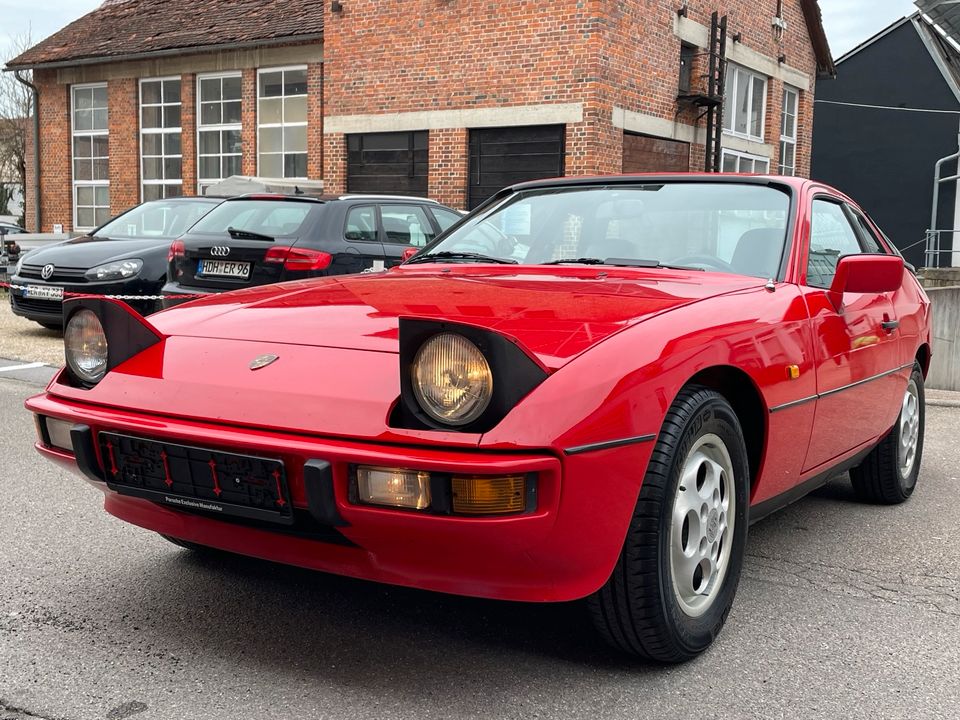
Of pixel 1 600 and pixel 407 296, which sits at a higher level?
pixel 407 296

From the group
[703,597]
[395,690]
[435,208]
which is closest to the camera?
[395,690]

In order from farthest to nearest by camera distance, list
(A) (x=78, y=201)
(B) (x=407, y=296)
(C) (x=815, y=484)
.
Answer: (A) (x=78, y=201) → (C) (x=815, y=484) → (B) (x=407, y=296)

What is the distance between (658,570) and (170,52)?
21466 millimetres

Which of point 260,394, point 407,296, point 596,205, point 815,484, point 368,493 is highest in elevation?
point 596,205

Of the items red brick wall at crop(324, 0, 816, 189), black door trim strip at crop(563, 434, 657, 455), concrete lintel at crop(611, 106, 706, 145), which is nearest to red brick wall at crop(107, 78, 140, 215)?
red brick wall at crop(324, 0, 816, 189)

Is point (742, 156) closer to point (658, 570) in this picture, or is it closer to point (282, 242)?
point (282, 242)

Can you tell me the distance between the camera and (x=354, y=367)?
8.83ft

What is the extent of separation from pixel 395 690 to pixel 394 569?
33cm

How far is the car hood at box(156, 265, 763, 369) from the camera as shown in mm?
2699

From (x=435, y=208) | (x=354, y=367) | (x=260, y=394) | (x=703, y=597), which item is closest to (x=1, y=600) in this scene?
(x=260, y=394)

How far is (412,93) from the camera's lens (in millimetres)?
18359

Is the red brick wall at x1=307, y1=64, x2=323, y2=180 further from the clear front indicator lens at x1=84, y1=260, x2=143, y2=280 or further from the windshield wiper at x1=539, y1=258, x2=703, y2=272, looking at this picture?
the windshield wiper at x1=539, y1=258, x2=703, y2=272

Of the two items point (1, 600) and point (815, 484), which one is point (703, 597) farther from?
point (1, 600)

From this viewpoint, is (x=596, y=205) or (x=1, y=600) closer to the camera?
(x=1, y=600)
